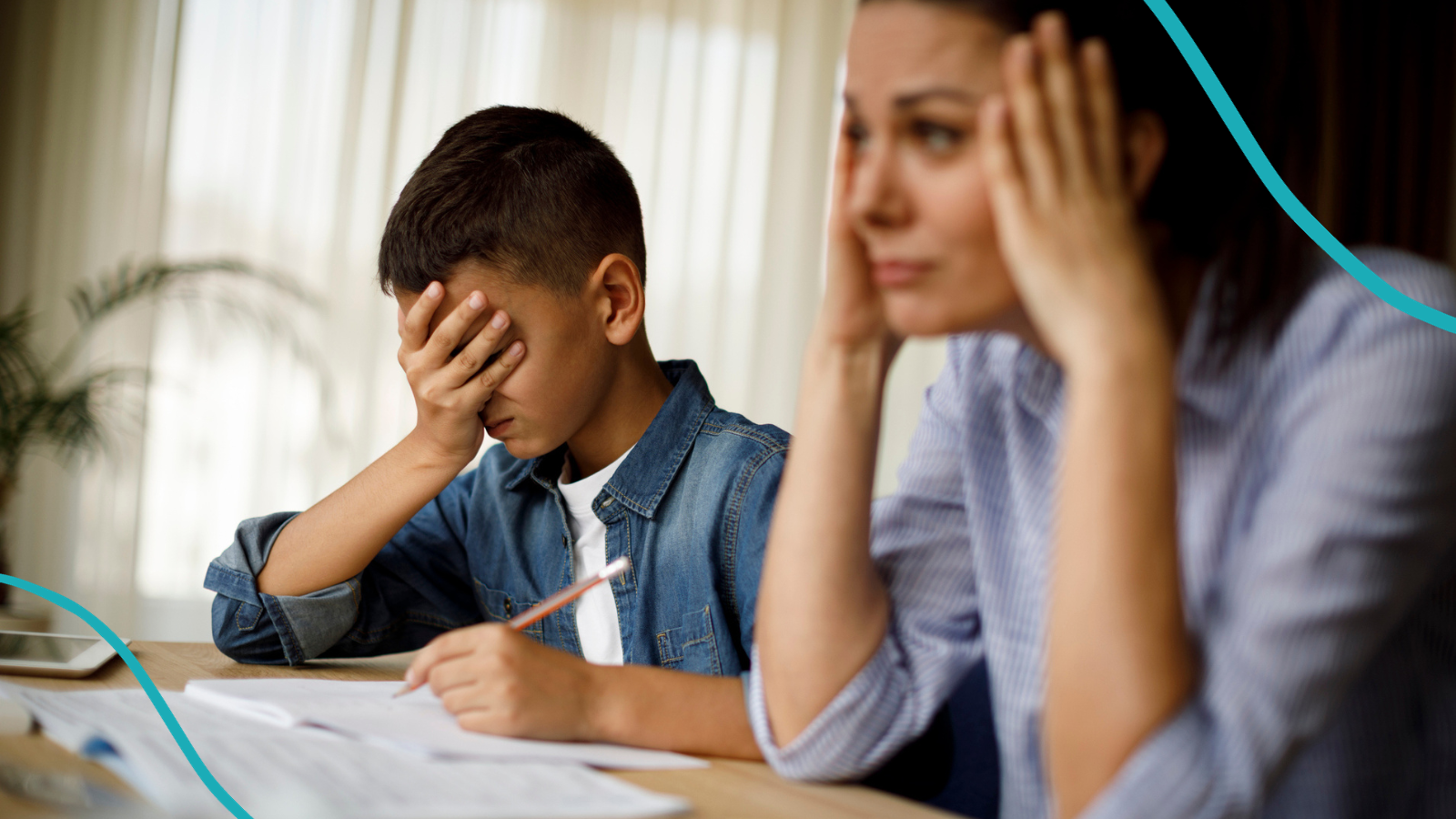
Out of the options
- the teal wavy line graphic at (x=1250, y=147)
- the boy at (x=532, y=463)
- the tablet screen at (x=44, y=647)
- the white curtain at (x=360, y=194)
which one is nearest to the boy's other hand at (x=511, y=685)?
the boy at (x=532, y=463)

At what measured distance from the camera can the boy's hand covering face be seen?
0.91 metres

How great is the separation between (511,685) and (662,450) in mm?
364

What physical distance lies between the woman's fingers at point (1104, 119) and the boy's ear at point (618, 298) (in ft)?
2.00

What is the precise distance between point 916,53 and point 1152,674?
269 mm

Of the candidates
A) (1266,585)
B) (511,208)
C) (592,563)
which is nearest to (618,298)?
(511,208)

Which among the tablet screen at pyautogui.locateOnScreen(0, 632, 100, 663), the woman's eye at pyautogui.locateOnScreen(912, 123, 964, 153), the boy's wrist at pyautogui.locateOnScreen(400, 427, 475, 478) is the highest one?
the woman's eye at pyautogui.locateOnScreen(912, 123, 964, 153)

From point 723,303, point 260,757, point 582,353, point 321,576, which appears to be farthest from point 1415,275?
point 723,303

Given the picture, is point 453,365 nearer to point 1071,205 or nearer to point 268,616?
point 268,616

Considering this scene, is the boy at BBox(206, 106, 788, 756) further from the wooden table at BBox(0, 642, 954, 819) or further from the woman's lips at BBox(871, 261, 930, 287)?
the woman's lips at BBox(871, 261, 930, 287)

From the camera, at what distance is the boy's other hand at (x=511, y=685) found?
0.61 metres

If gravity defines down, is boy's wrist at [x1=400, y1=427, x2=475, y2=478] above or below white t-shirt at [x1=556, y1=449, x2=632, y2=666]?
above

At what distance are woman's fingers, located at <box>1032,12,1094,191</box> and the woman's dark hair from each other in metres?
0.02

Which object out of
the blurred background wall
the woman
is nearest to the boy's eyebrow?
the woman

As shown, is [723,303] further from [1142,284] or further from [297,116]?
[1142,284]
